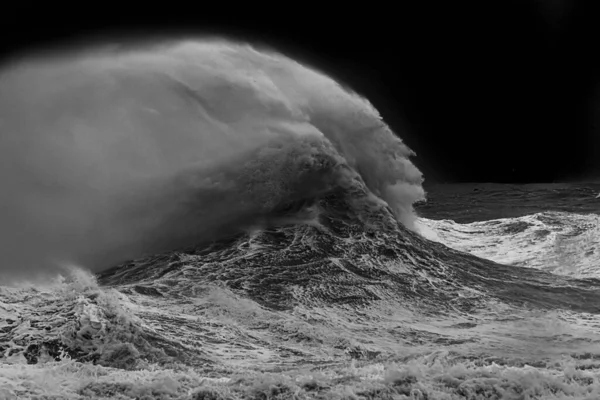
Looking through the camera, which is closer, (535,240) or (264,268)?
(264,268)

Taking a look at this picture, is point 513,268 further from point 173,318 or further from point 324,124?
point 173,318

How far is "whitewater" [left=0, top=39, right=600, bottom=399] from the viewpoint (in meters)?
9.47

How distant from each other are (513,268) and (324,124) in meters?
7.13

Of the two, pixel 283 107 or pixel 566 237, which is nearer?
pixel 283 107

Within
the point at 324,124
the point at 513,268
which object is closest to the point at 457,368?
the point at 513,268

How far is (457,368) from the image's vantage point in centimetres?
962

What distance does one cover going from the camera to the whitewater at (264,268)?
31.1 ft

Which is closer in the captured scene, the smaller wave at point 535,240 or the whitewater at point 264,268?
the whitewater at point 264,268

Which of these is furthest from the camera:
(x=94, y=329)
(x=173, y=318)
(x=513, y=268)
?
(x=513, y=268)

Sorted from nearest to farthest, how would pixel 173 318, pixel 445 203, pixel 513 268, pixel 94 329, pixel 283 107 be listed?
pixel 94 329
pixel 173 318
pixel 513 268
pixel 283 107
pixel 445 203

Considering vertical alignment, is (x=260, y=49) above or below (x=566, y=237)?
above

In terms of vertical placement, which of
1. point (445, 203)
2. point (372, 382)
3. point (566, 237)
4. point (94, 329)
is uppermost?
point (445, 203)

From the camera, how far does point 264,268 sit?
15.2m

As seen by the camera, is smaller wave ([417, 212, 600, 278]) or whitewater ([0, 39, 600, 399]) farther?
smaller wave ([417, 212, 600, 278])
